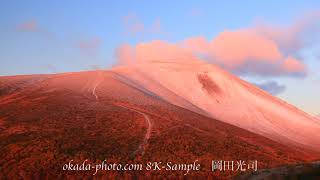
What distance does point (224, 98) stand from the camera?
190 feet

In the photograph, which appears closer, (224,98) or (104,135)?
(104,135)

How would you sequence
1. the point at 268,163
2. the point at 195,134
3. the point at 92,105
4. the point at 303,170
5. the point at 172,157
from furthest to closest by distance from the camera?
the point at 92,105, the point at 195,134, the point at 268,163, the point at 172,157, the point at 303,170

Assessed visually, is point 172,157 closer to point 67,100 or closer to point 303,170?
point 67,100

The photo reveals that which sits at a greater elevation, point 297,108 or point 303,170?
point 303,170

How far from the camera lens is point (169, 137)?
2881 cm

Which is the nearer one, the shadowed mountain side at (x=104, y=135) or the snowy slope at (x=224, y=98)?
the shadowed mountain side at (x=104, y=135)

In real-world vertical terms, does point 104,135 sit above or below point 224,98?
below

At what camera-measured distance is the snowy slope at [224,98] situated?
164 feet

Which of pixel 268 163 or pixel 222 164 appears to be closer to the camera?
pixel 222 164

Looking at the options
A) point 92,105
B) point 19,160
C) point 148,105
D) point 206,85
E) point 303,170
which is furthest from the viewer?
point 206,85

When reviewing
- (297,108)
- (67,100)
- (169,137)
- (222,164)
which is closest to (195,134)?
(169,137)

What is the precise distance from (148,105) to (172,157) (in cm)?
1300

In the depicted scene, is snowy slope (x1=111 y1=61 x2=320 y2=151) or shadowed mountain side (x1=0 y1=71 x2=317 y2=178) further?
snowy slope (x1=111 y1=61 x2=320 y2=151)

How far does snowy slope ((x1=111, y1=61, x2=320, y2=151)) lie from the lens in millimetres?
50094
